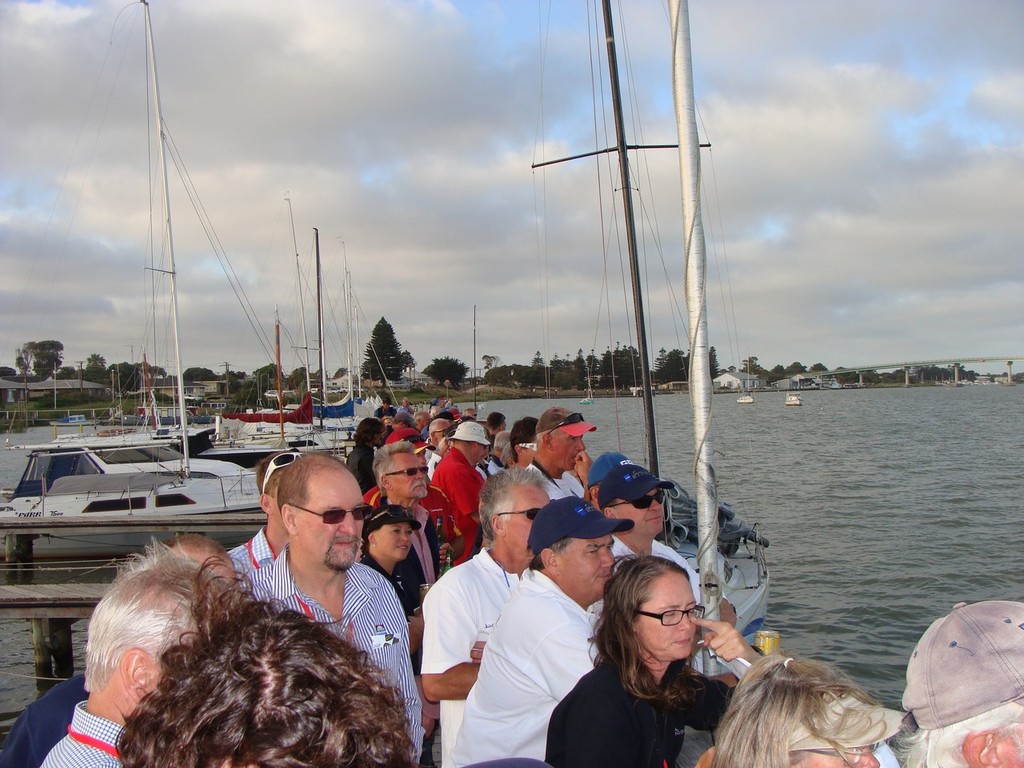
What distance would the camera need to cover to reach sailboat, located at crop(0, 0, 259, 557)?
14.4m

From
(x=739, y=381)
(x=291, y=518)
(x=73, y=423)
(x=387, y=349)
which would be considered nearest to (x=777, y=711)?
(x=291, y=518)

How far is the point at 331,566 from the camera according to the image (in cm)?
288

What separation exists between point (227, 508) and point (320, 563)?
1332 centimetres

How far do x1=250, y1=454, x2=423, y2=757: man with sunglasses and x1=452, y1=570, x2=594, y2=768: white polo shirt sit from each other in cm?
29

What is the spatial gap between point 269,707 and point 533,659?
179 centimetres

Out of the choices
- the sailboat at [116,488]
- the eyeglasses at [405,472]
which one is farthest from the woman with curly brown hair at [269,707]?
the sailboat at [116,488]

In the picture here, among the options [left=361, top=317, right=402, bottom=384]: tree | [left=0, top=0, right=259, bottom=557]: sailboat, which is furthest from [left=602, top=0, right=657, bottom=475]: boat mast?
[left=361, top=317, right=402, bottom=384]: tree

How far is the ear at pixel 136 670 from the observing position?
1740 mm

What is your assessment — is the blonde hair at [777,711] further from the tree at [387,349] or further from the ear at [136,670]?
the tree at [387,349]

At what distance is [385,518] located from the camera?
4016 mm

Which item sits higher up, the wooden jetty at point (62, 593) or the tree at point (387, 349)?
the tree at point (387, 349)

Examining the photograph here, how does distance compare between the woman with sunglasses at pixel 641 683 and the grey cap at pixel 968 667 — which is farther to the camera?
the woman with sunglasses at pixel 641 683

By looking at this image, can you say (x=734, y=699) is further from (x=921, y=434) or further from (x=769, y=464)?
(x=921, y=434)

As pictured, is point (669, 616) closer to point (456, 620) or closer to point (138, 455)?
point (456, 620)
